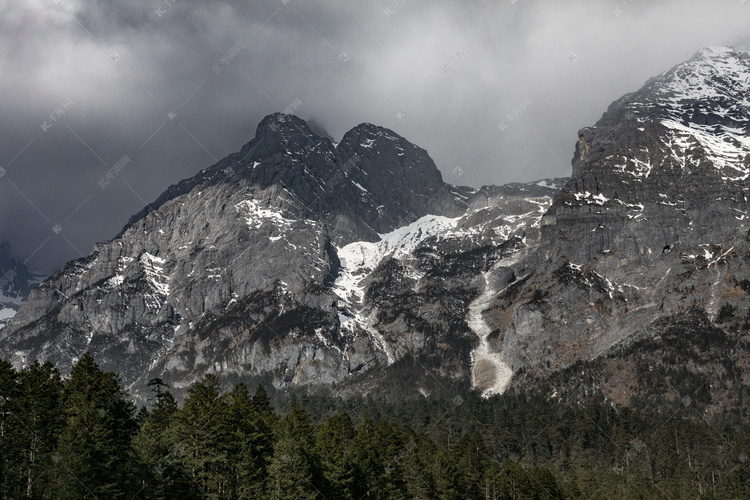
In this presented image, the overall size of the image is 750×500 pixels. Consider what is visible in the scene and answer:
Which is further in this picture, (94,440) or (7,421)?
(7,421)

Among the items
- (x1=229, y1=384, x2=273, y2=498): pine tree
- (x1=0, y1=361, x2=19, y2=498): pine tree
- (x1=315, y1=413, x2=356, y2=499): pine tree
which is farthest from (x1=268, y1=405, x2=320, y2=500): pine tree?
(x1=0, y1=361, x2=19, y2=498): pine tree

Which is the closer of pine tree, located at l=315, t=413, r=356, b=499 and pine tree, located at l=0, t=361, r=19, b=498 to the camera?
pine tree, located at l=0, t=361, r=19, b=498

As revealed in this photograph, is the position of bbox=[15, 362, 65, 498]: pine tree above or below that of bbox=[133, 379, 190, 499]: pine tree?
above

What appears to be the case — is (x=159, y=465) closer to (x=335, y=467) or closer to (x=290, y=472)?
(x=290, y=472)

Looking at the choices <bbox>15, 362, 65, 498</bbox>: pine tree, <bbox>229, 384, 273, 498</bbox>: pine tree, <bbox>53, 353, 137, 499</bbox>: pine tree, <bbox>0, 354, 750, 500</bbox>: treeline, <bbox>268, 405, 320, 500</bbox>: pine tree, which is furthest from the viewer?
<bbox>229, 384, 273, 498</bbox>: pine tree

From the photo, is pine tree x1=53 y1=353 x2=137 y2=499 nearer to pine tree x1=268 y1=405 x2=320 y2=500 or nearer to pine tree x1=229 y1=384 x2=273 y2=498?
pine tree x1=229 y1=384 x2=273 y2=498

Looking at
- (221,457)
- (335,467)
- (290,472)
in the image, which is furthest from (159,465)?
(335,467)

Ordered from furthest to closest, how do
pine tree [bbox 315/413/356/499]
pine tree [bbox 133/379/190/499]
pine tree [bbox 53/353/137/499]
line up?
pine tree [bbox 315/413/356/499]
pine tree [bbox 133/379/190/499]
pine tree [bbox 53/353/137/499]

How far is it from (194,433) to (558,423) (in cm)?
12492

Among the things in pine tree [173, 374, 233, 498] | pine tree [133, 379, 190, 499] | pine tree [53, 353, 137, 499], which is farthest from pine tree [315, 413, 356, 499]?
pine tree [53, 353, 137, 499]

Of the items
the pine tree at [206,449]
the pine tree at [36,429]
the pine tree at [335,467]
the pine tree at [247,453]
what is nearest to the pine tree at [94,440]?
the pine tree at [36,429]

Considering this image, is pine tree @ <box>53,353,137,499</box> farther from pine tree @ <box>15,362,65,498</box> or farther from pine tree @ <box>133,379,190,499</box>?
pine tree @ <box>15,362,65,498</box>

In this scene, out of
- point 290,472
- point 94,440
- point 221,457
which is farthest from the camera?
point 290,472

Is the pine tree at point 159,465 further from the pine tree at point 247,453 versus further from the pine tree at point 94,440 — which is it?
the pine tree at point 247,453
